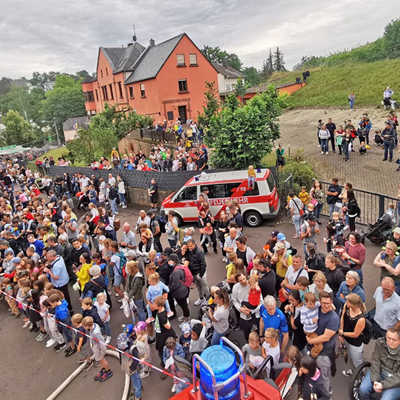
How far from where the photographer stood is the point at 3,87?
6029 inches

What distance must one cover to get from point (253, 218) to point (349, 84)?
25359 mm

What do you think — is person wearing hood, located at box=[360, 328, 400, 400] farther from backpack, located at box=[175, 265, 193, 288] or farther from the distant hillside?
the distant hillside

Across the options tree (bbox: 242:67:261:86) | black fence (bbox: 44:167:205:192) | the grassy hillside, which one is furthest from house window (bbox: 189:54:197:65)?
tree (bbox: 242:67:261:86)

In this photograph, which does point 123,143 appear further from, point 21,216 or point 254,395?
point 254,395

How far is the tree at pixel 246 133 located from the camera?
13617 millimetres

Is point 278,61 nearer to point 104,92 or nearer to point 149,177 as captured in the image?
point 104,92

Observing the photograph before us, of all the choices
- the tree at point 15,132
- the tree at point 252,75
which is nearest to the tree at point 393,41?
the tree at point 252,75

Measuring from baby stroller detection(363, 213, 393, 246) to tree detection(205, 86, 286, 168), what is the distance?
5.94 m

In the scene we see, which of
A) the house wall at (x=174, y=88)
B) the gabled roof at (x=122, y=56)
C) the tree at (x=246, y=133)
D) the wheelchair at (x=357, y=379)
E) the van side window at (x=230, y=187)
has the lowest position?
the wheelchair at (x=357, y=379)

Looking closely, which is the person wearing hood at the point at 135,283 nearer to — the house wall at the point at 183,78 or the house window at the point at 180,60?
the house wall at the point at 183,78

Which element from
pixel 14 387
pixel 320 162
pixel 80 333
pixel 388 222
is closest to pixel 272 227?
pixel 388 222

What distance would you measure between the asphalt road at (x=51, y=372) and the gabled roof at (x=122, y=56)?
33.7m

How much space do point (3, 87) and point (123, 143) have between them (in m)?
162

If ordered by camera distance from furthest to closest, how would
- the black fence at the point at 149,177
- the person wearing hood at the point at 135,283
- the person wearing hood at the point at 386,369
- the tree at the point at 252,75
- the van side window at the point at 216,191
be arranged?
the tree at the point at 252,75
the black fence at the point at 149,177
the van side window at the point at 216,191
the person wearing hood at the point at 135,283
the person wearing hood at the point at 386,369
